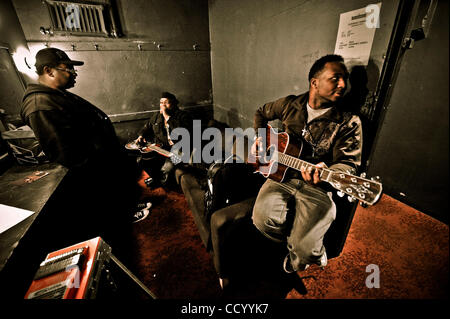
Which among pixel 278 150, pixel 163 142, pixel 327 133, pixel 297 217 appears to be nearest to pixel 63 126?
pixel 163 142

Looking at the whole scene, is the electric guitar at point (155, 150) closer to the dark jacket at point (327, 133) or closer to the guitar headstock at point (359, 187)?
the dark jacket at point (327, 133)

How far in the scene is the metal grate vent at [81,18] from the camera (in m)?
3.13

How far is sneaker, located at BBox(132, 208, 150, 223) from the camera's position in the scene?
276cm

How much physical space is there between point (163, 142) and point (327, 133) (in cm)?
301

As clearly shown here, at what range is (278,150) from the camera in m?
1.91

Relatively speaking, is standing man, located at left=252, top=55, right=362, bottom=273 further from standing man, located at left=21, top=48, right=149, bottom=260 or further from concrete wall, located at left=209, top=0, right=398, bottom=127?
standing man, located at left=21, top=48, right=149, bottom=260

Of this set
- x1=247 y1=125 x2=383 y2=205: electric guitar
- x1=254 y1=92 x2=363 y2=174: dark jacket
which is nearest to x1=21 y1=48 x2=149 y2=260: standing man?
x1=247 y1=125 x2=383 y2=205: electric guitar

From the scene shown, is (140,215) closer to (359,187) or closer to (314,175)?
(314,175)

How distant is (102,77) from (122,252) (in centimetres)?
353

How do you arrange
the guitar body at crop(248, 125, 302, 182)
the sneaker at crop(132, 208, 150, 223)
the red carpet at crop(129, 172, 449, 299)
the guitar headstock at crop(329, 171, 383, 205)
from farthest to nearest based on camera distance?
the sneaker at crop(132, 208, 150, 223) < the guitar body at crop(248, 125, 302, 182) < the red carpet at crop(129, 172, 449, 299) < the guitar headstock at crop(329, 171, 383, 205)

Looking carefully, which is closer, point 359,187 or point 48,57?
point 359,187

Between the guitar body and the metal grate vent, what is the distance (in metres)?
3.88

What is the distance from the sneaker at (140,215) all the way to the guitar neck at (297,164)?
2295mm

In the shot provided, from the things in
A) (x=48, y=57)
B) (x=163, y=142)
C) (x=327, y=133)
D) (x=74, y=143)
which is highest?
(x=48, y=57)
